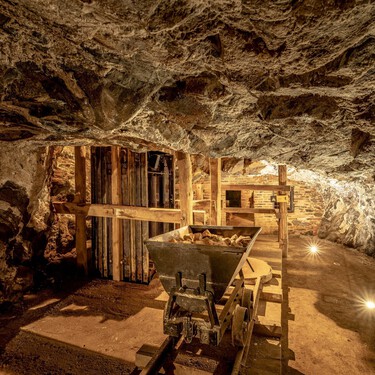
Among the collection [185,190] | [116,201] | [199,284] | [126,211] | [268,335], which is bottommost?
[268,335]

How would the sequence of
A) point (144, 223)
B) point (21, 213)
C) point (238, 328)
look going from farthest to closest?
1. point (144, 223)
2. point (21, 213)
3. point (238, 328)

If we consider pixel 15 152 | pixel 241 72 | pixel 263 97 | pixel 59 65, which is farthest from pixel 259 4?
pixel 15 152

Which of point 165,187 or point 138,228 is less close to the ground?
point 165,187

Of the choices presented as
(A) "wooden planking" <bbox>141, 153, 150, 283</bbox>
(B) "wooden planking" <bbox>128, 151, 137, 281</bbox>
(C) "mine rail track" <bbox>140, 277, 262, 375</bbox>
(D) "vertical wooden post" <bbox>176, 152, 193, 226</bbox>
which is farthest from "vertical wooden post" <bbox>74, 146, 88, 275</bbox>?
(C) "mine rail track" <bbox>140, 277, 262, 375</bbox>

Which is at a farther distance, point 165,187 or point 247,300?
point 165,187

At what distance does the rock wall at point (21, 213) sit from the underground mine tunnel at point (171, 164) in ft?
0.10

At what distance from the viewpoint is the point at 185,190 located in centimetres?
514

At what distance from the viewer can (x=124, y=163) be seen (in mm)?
5785

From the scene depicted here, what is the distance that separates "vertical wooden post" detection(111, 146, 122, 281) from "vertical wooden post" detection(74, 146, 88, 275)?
0.81 metres

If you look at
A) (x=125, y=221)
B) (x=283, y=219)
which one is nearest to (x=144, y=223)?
(x=125, y=221)

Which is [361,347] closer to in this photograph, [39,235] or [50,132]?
[50,132]

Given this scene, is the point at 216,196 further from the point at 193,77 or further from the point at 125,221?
the point at 193,77

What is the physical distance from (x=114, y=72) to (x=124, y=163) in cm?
332

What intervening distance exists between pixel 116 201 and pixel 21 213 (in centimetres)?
189
